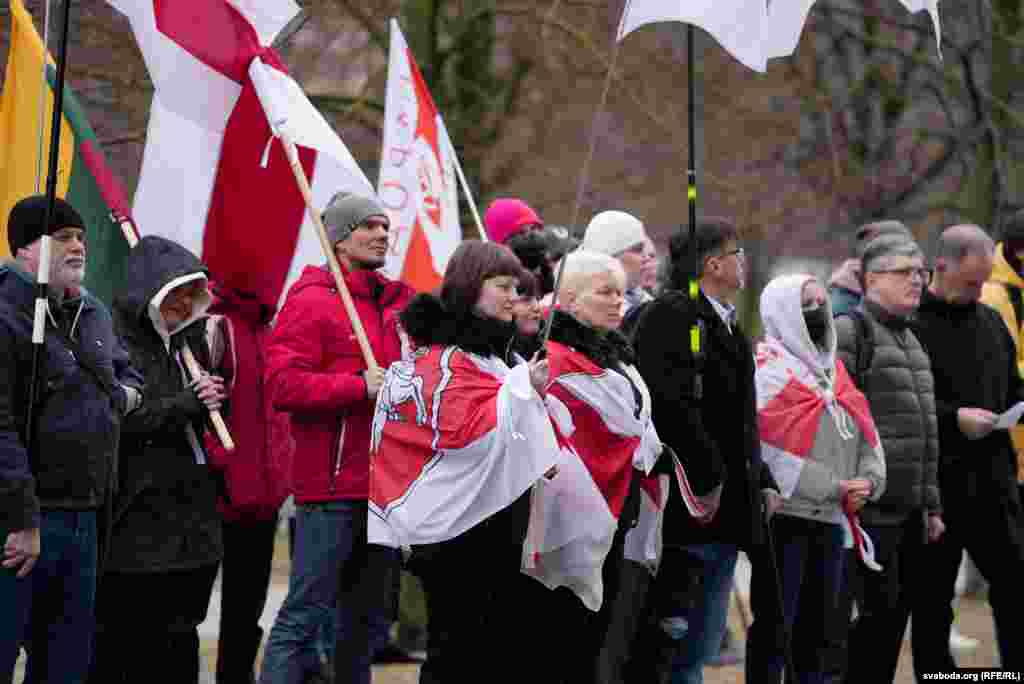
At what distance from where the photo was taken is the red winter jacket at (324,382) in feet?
23.1

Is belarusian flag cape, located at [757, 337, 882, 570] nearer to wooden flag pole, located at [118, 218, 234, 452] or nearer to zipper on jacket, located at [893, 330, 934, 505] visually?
zipper on jacket, located at [893, 330, 934, 505]

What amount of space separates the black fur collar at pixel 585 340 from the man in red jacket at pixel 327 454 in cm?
72

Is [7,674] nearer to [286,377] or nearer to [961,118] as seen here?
[286,377]

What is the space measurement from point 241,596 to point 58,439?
216 centimetres

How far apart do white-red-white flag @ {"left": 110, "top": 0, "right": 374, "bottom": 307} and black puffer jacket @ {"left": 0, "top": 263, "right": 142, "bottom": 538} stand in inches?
58.9

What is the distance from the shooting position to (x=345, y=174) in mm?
8586

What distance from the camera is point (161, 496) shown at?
6.89m

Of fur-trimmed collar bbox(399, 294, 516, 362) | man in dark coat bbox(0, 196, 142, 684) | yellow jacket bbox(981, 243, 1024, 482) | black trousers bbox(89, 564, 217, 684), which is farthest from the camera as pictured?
yellow jacket bbox(981, 243, 1024, 482)

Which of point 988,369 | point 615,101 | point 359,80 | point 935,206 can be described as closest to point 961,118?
point 935,206

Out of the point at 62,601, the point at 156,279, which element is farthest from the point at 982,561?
the point at 62,601

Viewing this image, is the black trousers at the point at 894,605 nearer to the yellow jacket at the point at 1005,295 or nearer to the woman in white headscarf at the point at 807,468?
the woman in white headscarf at the point at 807,468

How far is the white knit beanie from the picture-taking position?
834cm

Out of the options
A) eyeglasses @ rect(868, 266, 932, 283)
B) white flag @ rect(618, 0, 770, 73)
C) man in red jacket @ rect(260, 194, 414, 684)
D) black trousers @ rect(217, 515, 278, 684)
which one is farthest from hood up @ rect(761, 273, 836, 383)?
black trousers @ rect(217, 515, 278, 684)

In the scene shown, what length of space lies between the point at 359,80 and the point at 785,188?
6139 millimetres
